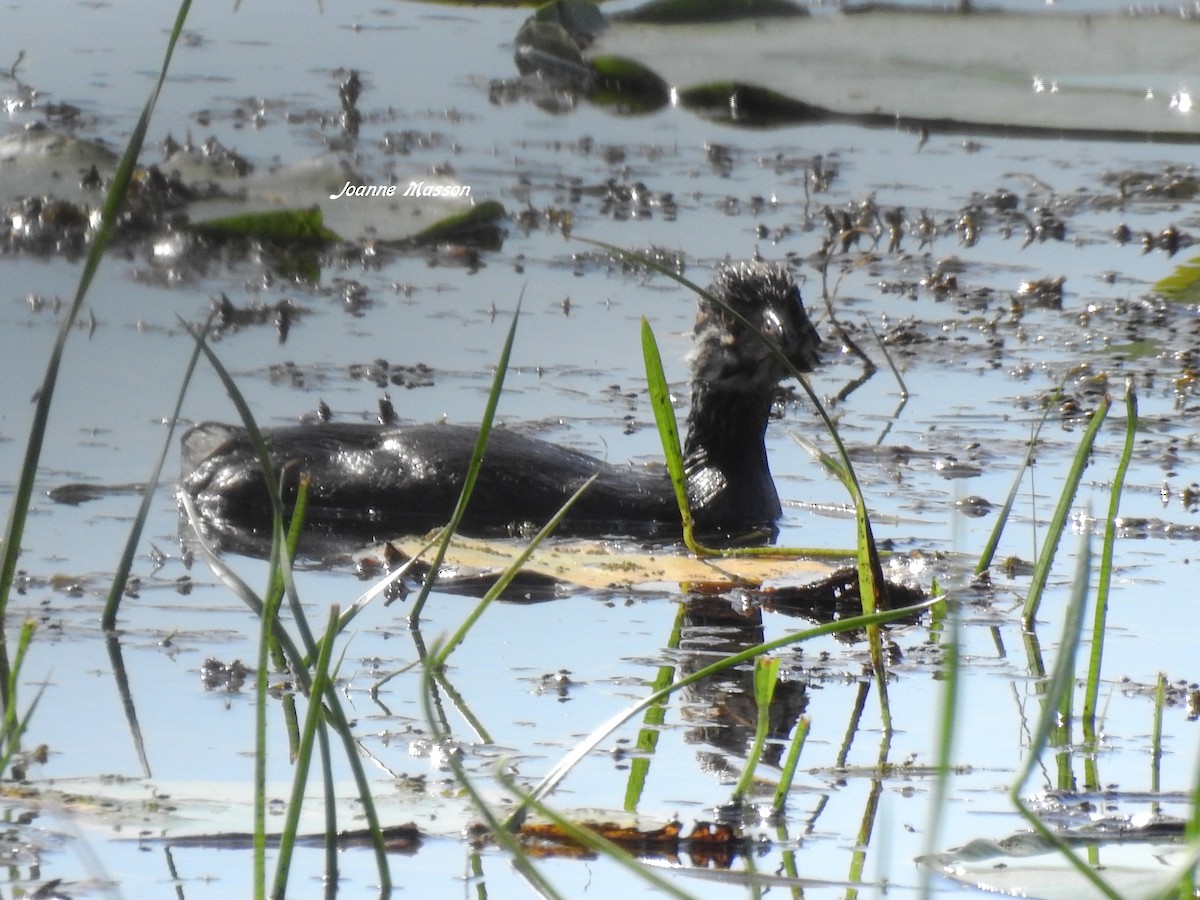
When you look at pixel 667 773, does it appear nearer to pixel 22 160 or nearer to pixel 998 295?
pixel 998 295

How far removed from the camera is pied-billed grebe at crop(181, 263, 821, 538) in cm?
580

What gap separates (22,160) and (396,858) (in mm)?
7054

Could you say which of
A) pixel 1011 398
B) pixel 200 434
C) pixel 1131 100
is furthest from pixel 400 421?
pixel 1131 100

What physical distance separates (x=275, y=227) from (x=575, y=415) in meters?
2.48

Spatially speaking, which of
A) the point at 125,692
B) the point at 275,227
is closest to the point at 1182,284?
the point at 125,692

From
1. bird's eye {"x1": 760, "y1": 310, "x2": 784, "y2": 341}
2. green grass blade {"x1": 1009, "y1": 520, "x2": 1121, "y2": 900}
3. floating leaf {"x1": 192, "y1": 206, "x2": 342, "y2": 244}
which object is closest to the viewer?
green grass blade {"x1": 1009, "y1": 520, "x2": 1121, "y2": 900}

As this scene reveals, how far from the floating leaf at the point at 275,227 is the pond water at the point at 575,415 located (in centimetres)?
16

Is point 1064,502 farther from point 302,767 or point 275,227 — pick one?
point 275,227

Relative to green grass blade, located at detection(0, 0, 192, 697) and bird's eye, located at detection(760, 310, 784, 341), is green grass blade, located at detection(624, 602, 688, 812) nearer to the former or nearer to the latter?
green grass blade, located at detection(0, 0, 192, 697)

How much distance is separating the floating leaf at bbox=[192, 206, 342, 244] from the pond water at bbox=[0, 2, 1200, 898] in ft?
0.54

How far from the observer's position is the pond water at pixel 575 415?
3078 millimetres

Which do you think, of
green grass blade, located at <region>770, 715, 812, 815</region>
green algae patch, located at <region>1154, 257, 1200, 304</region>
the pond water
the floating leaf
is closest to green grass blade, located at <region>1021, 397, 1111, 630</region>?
the pond water

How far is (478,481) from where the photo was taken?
229 inches

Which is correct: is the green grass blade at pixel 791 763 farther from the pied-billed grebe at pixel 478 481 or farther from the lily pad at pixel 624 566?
the pied-billed grebe at pixel 478 481
